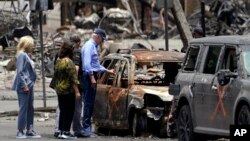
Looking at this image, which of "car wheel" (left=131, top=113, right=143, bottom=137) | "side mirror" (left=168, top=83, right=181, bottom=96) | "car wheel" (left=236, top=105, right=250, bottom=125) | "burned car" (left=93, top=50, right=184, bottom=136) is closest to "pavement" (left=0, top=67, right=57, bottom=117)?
"burned car" (left=93, top=50, right=184, bottom=136)

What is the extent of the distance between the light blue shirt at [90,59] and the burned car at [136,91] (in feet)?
2.03

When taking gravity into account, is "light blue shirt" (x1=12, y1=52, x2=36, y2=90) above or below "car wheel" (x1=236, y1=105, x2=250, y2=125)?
above

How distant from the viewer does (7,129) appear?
19.7 meters

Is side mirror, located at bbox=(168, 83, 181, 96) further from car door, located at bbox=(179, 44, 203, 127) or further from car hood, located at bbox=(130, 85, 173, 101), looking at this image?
car hood, located at bbox=(130, 85, 173, 101)

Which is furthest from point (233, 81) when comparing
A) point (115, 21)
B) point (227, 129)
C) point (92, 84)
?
point (115, 21)

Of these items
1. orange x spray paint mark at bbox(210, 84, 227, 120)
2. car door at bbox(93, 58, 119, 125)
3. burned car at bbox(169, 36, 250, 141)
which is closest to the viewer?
burned car at bbox(169, 36, 250, 141)

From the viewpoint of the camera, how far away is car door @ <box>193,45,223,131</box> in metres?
14.5

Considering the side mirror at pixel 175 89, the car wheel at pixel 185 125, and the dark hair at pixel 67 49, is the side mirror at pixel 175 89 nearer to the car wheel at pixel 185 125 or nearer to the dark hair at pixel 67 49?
the car wheel at pixel 185 125

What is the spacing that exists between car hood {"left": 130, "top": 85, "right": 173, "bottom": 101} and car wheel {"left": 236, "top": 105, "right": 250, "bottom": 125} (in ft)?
12.7

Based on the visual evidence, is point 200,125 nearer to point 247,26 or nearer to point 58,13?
point 247,26

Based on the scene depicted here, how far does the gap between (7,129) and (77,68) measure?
95.2 inches

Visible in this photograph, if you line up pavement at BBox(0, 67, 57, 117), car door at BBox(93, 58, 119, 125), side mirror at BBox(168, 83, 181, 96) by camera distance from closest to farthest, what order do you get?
side mirror at BBox(168, 83, 181, 96) → car door at BBox(93, 58, 119, 125) → pavement at BBox(0, 67, 57, 117)

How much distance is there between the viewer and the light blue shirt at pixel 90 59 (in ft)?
58.6

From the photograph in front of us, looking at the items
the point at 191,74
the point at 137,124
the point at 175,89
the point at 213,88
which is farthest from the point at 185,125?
the point at 137,124
